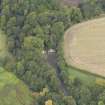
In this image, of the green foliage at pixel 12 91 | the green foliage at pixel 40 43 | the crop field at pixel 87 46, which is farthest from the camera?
the crop field at pixel 87 46

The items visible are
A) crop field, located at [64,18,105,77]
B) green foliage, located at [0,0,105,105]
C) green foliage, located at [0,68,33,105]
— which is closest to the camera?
green foliage, located at [0,0,105,105]

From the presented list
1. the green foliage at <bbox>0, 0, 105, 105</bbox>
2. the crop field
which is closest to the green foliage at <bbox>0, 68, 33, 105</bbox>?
the green foliage at <bbox>0, 0, 105, 105</bbox>

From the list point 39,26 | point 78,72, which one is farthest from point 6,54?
point 78,72

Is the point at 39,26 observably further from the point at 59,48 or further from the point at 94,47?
the point at 94,47

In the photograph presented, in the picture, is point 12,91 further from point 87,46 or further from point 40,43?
point 87,46

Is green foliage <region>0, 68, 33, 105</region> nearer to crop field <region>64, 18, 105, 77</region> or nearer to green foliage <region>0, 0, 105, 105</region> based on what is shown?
green foliage <region>0, 0, 105, 105</region>

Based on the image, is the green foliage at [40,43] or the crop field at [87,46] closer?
the green foliage at [40,43]

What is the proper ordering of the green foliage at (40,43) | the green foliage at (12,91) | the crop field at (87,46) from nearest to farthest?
the green foliage at (40,43) < the green foliage at (12,91) < the crop field at (87,46)

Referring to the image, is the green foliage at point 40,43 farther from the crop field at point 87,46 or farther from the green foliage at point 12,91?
the crop field at point 87,46

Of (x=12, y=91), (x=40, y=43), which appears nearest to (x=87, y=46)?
(x=40, y=43)

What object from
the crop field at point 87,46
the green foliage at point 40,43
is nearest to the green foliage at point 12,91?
the green foliage at point 40,43
